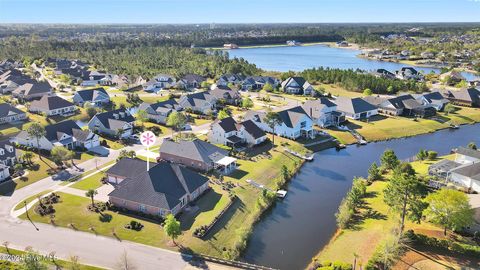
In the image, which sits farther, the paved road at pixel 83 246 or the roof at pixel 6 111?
the roof at pixel 6 111

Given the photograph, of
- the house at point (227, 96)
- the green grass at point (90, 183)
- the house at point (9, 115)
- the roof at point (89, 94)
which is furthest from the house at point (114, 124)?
the house at point (227, 96)

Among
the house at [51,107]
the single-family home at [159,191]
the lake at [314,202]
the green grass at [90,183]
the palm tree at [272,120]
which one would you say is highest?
the palm tree at [272,120]

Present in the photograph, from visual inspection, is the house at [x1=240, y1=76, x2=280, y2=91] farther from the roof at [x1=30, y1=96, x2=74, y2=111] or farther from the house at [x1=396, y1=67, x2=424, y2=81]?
the roof at [x1=30, y1=96, x2=74, y2=111]

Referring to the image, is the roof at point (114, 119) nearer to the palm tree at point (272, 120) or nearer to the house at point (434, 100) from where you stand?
the palm tree at point (272, 120)

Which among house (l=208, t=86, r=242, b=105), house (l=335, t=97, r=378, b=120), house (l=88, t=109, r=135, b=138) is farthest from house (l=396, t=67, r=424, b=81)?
house (l=88, t=109, r=135, b=138)

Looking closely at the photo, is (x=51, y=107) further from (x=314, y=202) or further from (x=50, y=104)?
(x=314, y=202)

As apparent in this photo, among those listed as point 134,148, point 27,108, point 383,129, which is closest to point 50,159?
point 134,148

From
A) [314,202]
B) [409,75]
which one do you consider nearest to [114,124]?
[314,202]
